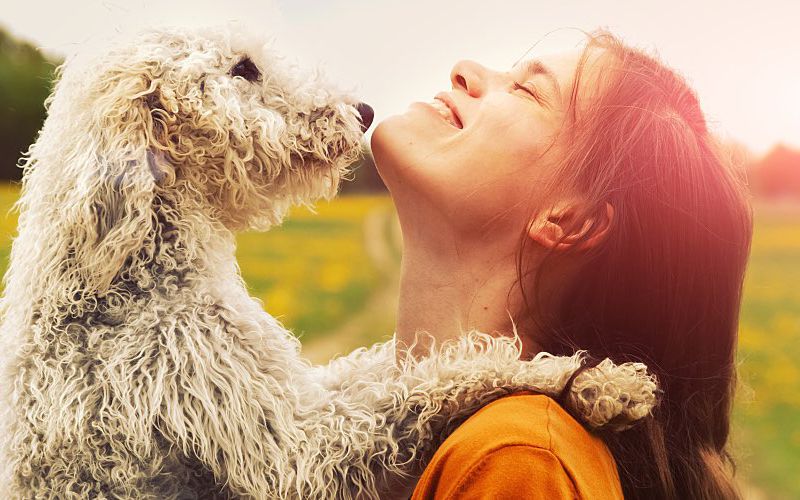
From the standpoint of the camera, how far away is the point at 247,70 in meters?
2.39

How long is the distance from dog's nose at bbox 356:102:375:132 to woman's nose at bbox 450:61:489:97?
0.86ft

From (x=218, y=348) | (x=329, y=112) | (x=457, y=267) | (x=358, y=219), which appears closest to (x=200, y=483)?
(x=218, y=348)

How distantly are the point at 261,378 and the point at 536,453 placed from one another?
86 centimetres

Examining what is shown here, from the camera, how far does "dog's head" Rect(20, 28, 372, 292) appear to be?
80.5 inches

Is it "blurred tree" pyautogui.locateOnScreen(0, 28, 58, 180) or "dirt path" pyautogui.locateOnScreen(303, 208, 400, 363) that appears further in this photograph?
"dirt path" pyautogui.locateOnScreen(303, 208, 400, 363)

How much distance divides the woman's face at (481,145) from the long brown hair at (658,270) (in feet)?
0.23

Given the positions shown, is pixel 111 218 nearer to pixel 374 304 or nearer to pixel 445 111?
pixel 445 111

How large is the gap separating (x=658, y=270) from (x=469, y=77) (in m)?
0.78

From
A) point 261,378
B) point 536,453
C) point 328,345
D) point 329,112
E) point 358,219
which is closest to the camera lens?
point 536,453

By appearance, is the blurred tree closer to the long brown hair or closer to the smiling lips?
the smiling lips

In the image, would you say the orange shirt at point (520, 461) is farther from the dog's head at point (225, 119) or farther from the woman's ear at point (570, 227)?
the dog's head at point (225, 119)

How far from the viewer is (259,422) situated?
6.93ft

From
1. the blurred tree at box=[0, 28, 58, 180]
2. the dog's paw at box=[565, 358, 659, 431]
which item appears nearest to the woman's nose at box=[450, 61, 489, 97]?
the dog's paw at box=[565, 358, 659, 431]

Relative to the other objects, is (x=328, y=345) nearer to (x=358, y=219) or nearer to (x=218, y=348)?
(x=358, y=219)
